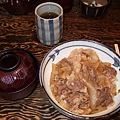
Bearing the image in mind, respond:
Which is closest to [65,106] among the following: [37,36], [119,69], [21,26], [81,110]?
[81,110]

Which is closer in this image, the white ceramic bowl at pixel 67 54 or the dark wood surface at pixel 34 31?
the white ceramic bowl at pixel 67 54

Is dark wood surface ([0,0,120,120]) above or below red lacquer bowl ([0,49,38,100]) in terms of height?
below

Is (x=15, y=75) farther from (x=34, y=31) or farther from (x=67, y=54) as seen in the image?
(x=34, y=31)

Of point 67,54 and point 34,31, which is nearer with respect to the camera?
point 67,54

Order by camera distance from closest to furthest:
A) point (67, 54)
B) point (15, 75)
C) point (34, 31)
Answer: point (15, 75), point (67, 54), point (34, 31)

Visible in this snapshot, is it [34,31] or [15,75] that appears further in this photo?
[34,31]

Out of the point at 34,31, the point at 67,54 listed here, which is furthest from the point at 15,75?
the point at 34,31

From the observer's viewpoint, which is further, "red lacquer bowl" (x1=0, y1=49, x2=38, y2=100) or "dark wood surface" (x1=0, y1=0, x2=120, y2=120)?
"dark wood surface" (x1=0, y1=0, x2=120, y2=120)

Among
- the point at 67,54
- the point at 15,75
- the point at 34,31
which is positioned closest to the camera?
the point at 15,75

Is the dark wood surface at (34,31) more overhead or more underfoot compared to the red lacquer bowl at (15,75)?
more underfoot
